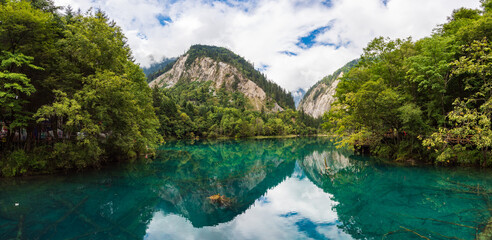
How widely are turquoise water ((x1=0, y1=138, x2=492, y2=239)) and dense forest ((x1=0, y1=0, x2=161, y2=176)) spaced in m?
2.29

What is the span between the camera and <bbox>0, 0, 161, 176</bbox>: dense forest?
15602mm

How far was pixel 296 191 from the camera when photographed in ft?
55.4

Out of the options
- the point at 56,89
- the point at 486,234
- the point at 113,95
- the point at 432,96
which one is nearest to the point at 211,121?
the point at 113,95

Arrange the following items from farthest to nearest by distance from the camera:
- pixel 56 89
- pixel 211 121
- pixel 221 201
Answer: pixel 211 121, pixel 56 89, pixel 221 201

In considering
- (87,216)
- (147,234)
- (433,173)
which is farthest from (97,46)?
(433,173)

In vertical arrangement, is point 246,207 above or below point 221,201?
below

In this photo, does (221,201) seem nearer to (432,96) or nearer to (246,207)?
(246,207)

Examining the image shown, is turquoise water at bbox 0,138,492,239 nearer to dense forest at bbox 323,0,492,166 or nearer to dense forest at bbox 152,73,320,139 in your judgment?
dense forest at bbox 323,0,492,166

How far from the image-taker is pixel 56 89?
60.1 feet

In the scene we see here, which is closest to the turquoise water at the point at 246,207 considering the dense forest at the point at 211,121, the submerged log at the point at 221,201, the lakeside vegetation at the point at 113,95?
the submerged log at the point at 221,201

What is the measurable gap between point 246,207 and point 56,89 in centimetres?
1897

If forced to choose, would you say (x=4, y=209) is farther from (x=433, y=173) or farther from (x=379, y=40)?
(x=379, y=40)

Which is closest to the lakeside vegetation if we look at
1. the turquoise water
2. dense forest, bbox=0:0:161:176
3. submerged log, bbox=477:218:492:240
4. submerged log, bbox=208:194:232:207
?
dense forest, bbox=0:0:161:176

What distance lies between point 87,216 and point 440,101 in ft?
98.5
